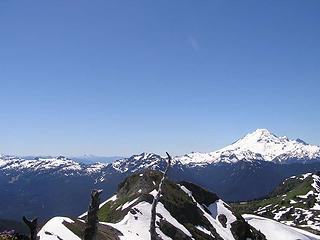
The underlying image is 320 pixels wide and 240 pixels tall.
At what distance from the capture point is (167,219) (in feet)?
349

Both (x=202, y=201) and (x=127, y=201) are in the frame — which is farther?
(x=202, y=201)

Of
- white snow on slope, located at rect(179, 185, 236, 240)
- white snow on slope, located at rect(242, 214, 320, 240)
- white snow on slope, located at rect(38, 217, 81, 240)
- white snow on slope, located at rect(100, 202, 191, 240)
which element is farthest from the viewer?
white snow on slope, located at rect(242, 214, 320, 240)

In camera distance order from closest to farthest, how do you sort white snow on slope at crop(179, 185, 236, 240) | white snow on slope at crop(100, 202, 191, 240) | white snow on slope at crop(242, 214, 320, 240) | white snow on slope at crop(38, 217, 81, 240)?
white snow on slope at crop(38, 217, 81, 240) < white snow on slope at crop(100, 202, 191, 240) < white snow on slope at crop(179, 185, 236, 240) < white snow on slope at crop(242, 214, 320, 240)

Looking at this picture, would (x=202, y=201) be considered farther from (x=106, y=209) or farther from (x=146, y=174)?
(x=106, y=209)

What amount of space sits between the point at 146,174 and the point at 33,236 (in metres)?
115

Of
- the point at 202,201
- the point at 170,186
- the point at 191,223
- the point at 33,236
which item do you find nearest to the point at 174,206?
the point at 191,223

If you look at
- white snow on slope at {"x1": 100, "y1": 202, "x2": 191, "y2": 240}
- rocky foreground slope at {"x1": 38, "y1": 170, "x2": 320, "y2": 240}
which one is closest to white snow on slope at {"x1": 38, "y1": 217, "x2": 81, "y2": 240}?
rocky foreground slope at {"x1": 38, "y1": 170, "x2": 320, "y2": 240}

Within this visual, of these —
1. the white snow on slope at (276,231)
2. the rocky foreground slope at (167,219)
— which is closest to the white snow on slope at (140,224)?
the rocky foreground slope at (167,219)

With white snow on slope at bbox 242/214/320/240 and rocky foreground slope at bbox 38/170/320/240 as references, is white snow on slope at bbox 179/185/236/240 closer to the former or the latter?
rocky foreground slope at bbox 38/170/320/240

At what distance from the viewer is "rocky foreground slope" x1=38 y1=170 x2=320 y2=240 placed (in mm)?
85094

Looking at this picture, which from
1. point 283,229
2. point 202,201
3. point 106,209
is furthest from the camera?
point 283,229

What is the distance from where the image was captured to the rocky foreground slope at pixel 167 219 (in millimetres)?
85094

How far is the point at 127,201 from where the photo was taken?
121 metres

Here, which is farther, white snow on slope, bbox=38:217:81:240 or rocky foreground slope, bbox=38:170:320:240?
rocky foreground slope, bbox=38:170:320:240
